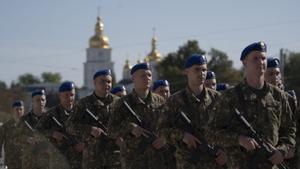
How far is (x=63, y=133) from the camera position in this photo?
10.8 m

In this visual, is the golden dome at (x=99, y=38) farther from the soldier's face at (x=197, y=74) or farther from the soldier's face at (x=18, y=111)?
the soldier's face at (x=197, y=74)

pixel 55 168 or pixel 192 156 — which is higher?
pixel 192 156

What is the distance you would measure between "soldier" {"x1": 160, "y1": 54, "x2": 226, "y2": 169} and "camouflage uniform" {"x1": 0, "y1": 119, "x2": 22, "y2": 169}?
21.1 ft

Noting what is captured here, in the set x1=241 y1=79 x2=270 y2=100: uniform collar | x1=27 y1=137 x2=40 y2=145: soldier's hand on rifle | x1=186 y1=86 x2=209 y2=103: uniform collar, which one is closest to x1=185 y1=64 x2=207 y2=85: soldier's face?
x1=186 y1=86 x2=209 y2=103: uniform collar

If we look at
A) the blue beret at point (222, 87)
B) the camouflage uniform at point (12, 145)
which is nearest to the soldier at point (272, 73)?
the blue beret at point (222, 87)

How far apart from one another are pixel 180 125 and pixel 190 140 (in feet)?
0.91

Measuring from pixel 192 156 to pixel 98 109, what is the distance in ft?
8.81

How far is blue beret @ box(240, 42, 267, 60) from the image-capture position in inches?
241

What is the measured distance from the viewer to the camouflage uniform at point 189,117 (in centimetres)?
721

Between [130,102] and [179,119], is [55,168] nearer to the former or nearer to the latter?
[130,102]

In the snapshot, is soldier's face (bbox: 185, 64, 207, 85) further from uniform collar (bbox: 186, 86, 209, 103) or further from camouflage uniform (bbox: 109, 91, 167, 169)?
camouflage uniform (bbox: 109, 91, 167, 169)

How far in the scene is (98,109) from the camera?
9.60m

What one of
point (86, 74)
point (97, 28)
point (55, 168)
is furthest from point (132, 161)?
point (86, 74)

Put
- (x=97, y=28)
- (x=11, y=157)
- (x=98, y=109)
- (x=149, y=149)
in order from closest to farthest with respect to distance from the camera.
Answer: (x=149, y=149)
(x=98, y=109)
(x=11, y=157)
(x=97, y=28)
